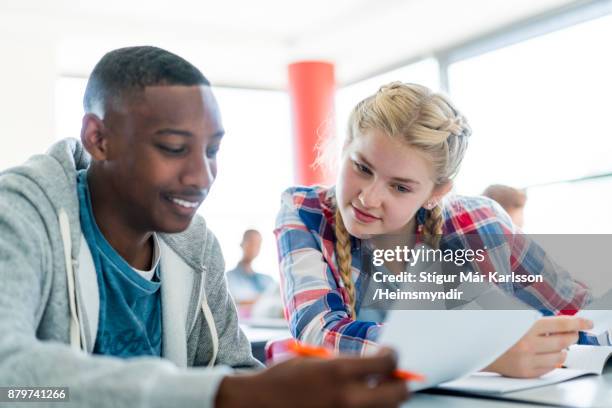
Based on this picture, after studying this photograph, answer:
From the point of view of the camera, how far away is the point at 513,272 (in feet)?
5.27

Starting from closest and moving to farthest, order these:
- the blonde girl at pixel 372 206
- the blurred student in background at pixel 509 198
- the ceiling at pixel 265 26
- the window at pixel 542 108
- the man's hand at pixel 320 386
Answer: the man's hand at pixel 320 386 < the blonde girl at pixel 372 206 < the blurred student in background at pixel 509 198 < the window at pixel 542 108 < the ceiling at pixel 265 26

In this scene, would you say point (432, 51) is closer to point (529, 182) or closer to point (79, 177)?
point (529, 182)

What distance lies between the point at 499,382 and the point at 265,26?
15.6 ft

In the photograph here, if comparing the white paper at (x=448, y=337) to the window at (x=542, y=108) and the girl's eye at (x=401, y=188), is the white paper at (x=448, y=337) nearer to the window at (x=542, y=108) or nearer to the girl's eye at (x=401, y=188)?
the girl's eye at (x=401, y=188)

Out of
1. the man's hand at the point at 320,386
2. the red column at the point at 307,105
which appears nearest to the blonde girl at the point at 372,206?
the man's hand at the point at 320,386

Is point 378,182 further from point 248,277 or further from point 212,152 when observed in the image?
point 248,277

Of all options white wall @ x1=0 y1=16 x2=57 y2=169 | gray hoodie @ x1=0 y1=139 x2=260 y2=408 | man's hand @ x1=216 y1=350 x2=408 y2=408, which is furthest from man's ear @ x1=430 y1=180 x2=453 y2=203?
white wall @ x1=0 y1=16 x2=57 y2=169

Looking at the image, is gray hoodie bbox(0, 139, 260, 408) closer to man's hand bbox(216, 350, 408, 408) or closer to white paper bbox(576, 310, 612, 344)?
man's hand bbox(216, 350, 408, 408)

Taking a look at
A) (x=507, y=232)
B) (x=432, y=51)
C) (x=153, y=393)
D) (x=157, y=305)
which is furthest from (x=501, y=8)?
(x=153, y=393)

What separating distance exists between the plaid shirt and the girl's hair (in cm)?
3

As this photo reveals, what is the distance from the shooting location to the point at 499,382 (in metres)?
1.01

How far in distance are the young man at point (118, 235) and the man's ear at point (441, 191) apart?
530mm

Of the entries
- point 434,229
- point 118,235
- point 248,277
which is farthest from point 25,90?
point 118,235

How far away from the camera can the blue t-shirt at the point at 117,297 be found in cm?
100
